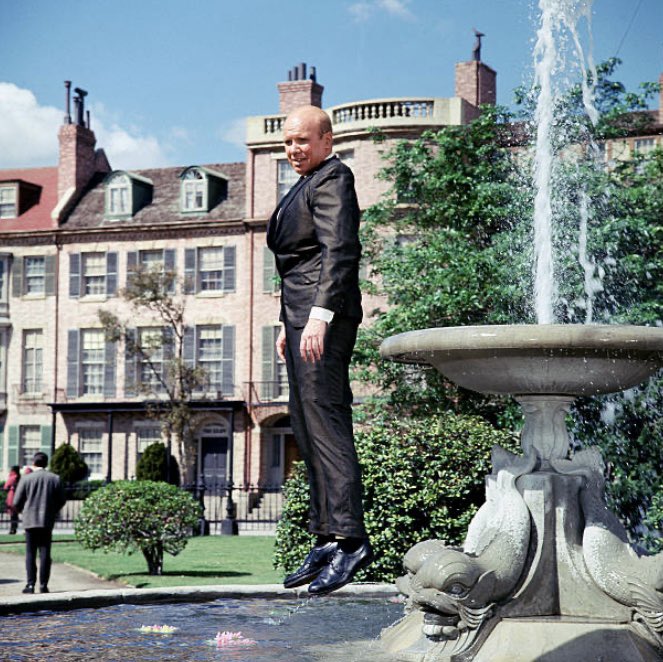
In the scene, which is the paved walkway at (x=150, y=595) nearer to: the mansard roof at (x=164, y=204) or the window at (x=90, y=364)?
the mansard roof at (x=164, y=204)

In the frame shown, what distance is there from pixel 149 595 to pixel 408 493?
3158 millimetres

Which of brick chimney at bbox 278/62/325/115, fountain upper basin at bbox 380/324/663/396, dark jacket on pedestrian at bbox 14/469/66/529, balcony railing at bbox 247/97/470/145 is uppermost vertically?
brick chimney at bbox 278/62/325/115

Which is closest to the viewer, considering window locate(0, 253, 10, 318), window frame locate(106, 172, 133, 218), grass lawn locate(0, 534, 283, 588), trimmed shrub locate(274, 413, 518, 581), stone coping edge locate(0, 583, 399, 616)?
stone coping edge locate(0, 583, 399, 616)

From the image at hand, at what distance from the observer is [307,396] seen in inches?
181

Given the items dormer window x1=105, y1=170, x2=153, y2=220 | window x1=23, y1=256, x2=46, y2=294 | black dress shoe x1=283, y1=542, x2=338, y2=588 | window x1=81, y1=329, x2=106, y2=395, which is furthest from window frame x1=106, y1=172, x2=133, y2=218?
black dress shoe x1=283, y1=542, x2=338, y2=588

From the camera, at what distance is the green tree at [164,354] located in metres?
40.4

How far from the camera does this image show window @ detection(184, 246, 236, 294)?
43.6 m

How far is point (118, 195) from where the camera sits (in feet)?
150

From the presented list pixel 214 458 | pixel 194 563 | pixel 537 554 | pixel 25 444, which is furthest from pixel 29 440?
Answer: pixel 537 554

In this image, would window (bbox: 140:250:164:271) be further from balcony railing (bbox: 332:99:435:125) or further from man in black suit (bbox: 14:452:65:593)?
man in black suit (bbox: 14:452:65:593)

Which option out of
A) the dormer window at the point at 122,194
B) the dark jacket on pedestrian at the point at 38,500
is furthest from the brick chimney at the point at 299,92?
the dark jacket on pedestrian at the point at 38,500

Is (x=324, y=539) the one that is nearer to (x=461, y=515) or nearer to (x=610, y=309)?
(x=461, y=515)

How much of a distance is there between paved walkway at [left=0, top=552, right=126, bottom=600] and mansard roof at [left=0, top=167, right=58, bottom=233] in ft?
97.0

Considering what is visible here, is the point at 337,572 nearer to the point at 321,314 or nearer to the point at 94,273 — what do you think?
the point at 321,314
